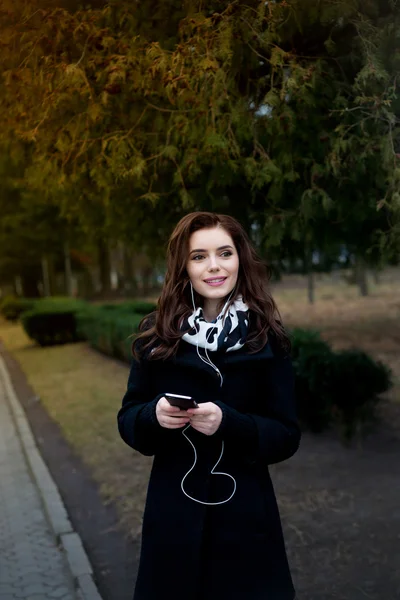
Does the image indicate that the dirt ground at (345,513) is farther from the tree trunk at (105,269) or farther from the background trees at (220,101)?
the tree trunk at (105,269)

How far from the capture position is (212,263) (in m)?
2.50

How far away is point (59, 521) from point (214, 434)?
400cm

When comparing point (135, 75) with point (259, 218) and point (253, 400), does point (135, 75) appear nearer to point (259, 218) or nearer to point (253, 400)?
point (259, 218)

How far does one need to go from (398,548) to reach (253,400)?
301 centimetres

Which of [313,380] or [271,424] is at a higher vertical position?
[271,424]

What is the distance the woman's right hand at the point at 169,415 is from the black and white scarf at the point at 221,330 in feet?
0.81

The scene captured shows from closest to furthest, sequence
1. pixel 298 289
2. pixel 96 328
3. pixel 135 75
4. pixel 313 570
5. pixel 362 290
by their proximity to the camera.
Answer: pixel 313 570, pixel 135 75, pixel 96 328, pixel 362 290, pixel 298 289

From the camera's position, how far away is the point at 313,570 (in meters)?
4.70

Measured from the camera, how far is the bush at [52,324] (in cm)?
1977

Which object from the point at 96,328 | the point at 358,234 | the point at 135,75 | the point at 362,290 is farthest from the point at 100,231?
the point at 362,290

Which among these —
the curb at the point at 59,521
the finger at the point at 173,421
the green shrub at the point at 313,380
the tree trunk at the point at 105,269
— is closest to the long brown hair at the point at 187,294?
the finger at the point at 173,421

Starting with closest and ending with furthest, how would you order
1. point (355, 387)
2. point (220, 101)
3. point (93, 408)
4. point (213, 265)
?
point (213, 265) → point (220, 101) → point (355, 387) → point (93, 408)

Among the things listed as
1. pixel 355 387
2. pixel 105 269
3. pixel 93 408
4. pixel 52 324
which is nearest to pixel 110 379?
pixel 93 408

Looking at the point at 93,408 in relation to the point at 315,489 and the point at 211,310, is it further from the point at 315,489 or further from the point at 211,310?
the point at 211,310
